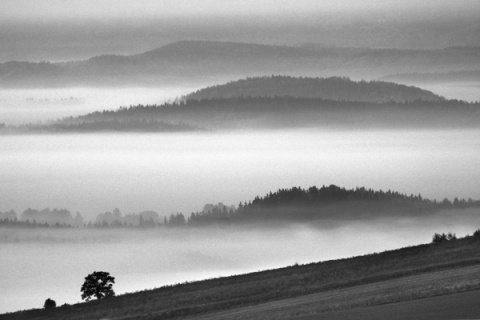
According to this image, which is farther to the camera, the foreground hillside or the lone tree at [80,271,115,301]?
the lone tree at [80,271,115,301]

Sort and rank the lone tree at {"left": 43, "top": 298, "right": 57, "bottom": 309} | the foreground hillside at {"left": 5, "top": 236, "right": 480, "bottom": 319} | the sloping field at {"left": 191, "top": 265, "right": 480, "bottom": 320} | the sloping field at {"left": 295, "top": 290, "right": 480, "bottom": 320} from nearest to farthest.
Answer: the sloping field at {"left": 295, "top": 290, "right": 480, "bottom": 320} → the sloping field at {"left": 191, "top": 265, "right": 480, "bottom": 320} → the foreground hillside at {"left": 5, "top": 236, "right": 480, "bottom": 319} → the lone tree at {"left": 43, "top": 298, "right": 57, "bottom": 309}

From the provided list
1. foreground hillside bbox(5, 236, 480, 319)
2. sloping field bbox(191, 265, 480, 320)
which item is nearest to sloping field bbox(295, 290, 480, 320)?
sloping field bbox(191, 265, 480, 320)

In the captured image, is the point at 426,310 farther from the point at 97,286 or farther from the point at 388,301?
the point at 97,286

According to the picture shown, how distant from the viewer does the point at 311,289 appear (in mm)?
108250

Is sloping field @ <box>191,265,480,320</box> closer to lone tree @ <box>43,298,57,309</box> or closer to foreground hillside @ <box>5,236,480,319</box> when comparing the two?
foreground hillside @ <box>5,236,480,319</box>

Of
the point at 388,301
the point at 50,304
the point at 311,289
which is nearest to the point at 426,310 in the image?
the point at 388,301

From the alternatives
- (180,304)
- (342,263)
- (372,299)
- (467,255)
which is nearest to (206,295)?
(180,304)

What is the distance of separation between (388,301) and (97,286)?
5653 centimetres

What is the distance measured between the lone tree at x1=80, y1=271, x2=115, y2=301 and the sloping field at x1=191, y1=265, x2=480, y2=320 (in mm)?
34806

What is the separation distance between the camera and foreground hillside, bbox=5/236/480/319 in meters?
86.9

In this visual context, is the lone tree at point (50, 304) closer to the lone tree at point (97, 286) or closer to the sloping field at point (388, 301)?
the lone tree at point (97, 286)

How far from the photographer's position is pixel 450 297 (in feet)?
259

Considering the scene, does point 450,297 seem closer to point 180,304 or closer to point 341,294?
point 341,294

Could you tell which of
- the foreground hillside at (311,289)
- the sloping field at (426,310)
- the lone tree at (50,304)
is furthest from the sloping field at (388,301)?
the lone tree at (50,304)
